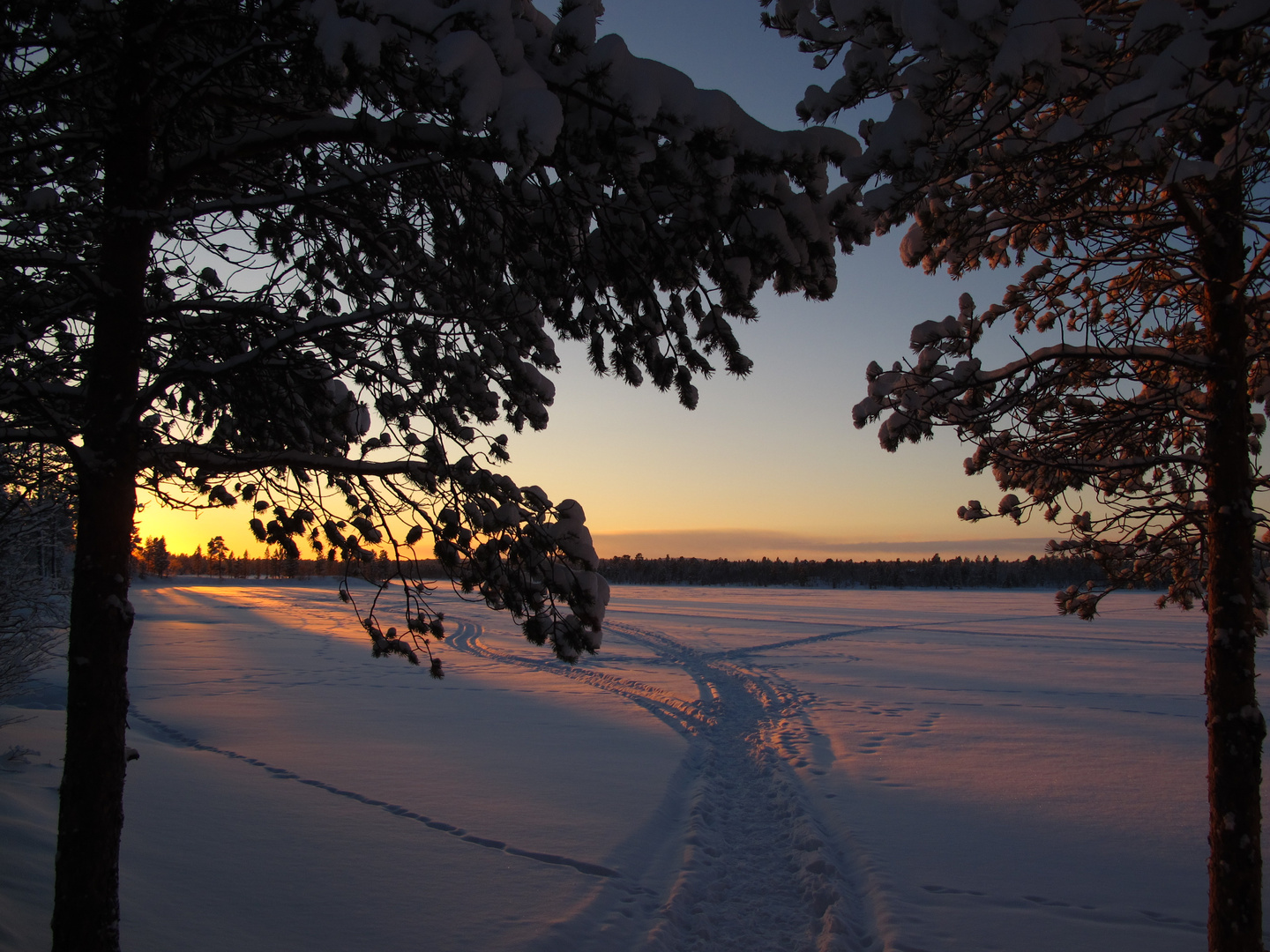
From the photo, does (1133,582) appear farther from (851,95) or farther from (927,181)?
(851,95)

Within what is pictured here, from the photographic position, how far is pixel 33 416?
11.2 ft

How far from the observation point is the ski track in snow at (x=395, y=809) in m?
5.05

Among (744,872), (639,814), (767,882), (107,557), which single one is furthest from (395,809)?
(107,557)

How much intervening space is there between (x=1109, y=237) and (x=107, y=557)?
578 centimetres

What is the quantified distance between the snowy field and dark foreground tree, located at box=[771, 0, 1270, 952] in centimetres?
171

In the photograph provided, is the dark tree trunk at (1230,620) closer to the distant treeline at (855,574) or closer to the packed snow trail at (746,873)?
the packed snow trail at (746,873)

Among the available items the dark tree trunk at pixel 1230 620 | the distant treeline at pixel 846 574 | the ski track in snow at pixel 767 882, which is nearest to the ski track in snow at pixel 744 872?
the ski track in snow at pixel 767 882

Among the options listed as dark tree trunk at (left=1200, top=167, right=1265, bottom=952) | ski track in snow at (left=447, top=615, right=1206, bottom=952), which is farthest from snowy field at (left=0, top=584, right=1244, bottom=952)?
dark tree trunk at (left=1200, top=167, right=1265, bottom=952)

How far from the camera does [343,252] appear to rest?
4340mm

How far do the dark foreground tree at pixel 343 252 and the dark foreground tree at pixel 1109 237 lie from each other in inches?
29.7

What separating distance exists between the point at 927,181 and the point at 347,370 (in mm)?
3095

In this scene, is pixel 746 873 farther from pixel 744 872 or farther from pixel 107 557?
pixel 107 557

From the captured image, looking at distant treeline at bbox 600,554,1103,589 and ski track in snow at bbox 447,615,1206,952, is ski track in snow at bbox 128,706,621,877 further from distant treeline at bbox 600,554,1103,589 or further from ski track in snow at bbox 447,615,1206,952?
distant treeline at bbox 600,554,1103,589

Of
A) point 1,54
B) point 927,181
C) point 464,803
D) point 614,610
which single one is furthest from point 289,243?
point 614,610
